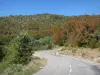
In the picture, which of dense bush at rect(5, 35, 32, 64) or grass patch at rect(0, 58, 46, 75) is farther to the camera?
dense bush at rect(5, 35, 32, 64)

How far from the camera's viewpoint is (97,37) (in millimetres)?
58531

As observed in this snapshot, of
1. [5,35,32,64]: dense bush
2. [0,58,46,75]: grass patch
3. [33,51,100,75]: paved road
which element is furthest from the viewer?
[5,35,32,64]: dense bush

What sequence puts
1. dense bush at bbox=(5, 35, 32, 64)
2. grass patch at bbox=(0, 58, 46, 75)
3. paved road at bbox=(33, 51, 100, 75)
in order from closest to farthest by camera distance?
grass patch at bbox=(0, 58, 46, 75) < paved road at bbox=(33, 51, 100, 75) < dense bush at bbox=(5, 35, 32, 64)

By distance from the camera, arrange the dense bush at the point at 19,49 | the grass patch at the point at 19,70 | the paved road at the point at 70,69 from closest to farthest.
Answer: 1. the grass patch at the point at 19,70
2. the paved road at the point at 70,69
3. the dense bush at the point at 19,49

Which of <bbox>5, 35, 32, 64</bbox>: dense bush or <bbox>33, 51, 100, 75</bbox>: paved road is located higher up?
<bbox>5, 35, 32, 64</bbox>: dense bush

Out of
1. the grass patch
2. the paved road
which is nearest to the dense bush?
the paved road

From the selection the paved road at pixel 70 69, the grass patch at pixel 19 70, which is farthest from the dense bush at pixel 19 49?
the grass patch at pixel 19 70

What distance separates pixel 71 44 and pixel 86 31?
7.44 meters

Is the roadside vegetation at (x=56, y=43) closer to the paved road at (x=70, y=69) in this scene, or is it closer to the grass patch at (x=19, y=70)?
the grass patch at (x=19, y=70)

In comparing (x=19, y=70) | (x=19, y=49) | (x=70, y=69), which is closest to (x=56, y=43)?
(x=19, y=49)

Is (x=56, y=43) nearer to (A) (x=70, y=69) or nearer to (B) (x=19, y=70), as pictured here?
(A) (x=70, y=69)

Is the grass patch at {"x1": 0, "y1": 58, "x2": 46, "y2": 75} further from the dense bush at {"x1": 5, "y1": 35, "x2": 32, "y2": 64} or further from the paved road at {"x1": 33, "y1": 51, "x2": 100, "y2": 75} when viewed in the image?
the dense bush at {"x1": 5, "y1": 35, "x2": 32, "y2": 64}

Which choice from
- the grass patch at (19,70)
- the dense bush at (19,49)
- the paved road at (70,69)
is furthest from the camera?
the dense bush at (19,49)

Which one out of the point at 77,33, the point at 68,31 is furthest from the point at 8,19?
the point at 77,33
